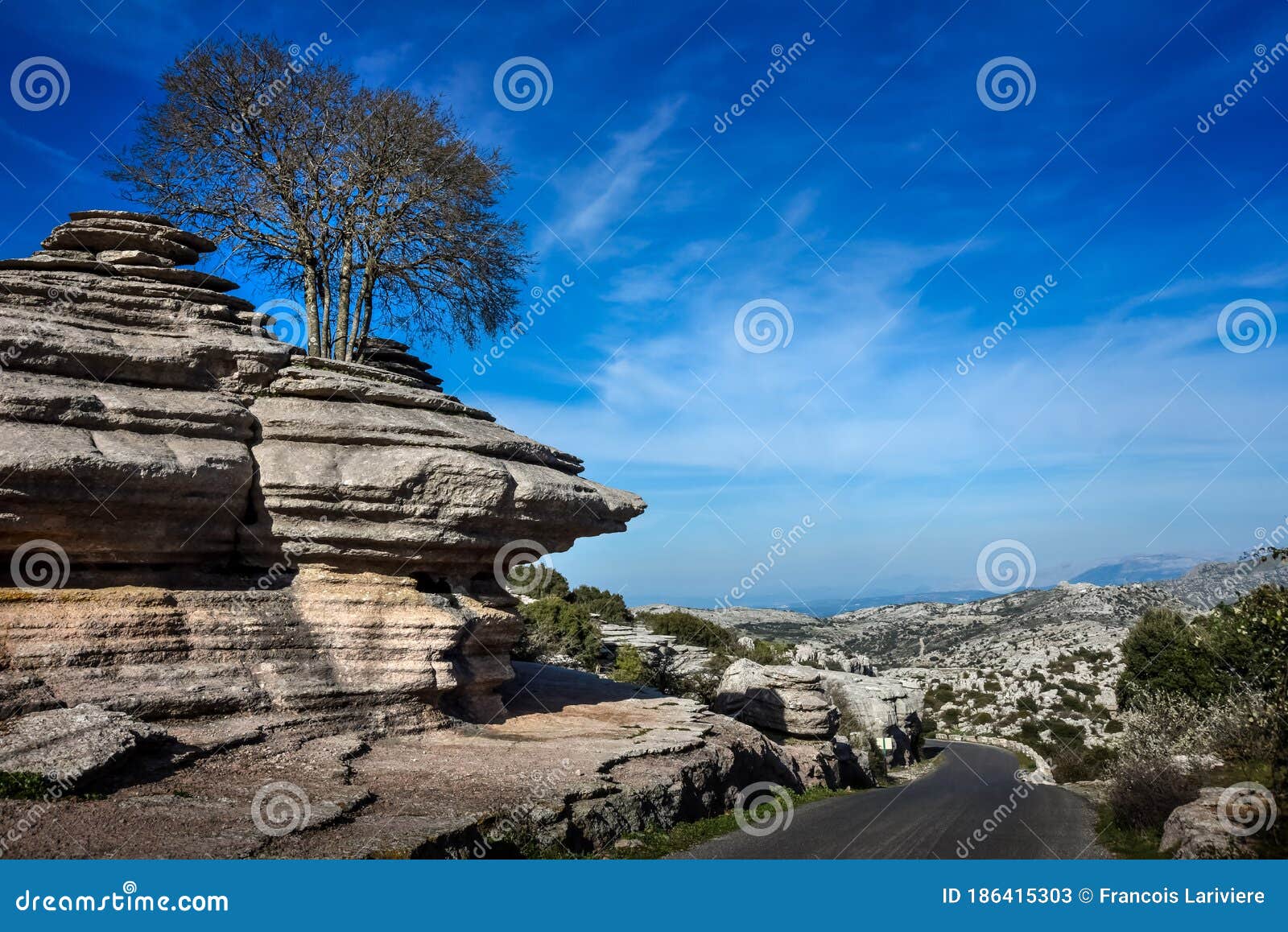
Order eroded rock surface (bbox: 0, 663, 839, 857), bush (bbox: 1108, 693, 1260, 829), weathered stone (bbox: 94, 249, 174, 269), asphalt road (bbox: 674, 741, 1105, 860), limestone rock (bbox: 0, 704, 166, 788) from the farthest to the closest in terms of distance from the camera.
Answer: weathered stone (bbox: 94, 249, 174, 269) < bush (bbox: 1108, 693, 1260, 829) < asphalt road (bbox: 674, 741, 1105, 860) < limestone rock (bbox: 0, 704, 166, 788) < eroded rock surface (bbox: 0, 663, 839, 857)

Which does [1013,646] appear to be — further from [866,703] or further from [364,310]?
[364,310]

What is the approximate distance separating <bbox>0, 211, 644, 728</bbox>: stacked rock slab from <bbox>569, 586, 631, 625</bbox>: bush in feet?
95.1

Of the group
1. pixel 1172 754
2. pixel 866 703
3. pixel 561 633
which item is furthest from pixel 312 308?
pixel 866 703

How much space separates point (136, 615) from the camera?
40.3 ft

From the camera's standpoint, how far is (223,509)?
45.8 feet

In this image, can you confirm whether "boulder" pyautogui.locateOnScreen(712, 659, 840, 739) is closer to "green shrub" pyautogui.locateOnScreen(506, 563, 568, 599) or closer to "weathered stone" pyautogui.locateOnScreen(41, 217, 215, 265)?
"green shrub" pyautogui.locateOnScreen(506, 563, 568, 599)

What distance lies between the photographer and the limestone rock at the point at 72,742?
924cm

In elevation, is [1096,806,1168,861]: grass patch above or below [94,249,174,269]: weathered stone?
below

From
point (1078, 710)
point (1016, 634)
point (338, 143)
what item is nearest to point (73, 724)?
point (338, 143)

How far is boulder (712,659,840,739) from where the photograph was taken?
25.2 m

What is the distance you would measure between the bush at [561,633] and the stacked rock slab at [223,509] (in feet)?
48.0

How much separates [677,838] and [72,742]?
8248 millimetres

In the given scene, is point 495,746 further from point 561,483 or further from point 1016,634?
point 1016,634

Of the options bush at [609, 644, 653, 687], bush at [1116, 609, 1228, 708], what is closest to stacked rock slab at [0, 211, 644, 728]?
bush at [609, 644, 653, 687]
